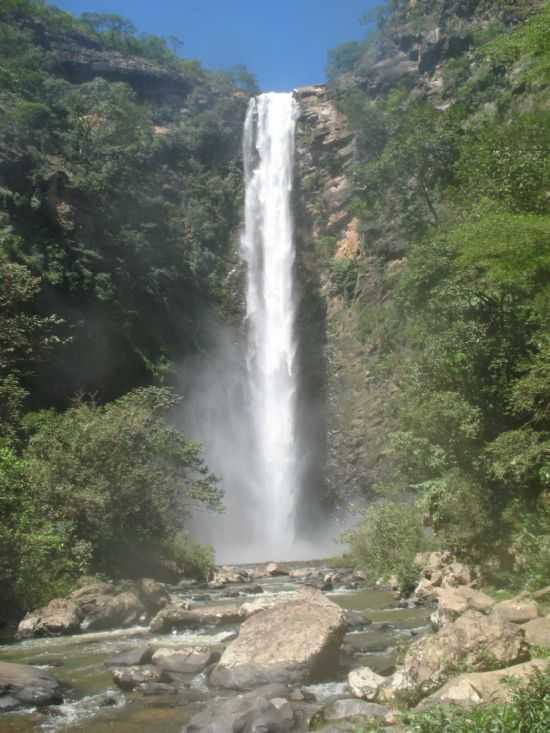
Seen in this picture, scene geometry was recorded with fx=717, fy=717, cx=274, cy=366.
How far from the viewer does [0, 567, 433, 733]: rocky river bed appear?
7.49 meters

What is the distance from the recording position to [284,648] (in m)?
8.65

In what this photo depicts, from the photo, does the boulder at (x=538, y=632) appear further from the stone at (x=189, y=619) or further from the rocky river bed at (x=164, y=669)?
the stone at (x=189, y=619)

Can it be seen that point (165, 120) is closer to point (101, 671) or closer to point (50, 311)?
point (50, 311)

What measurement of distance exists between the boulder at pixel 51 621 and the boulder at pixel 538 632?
29.2 ft

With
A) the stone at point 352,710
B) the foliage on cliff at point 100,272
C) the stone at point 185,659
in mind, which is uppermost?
the foliage on cliff at point 100,272

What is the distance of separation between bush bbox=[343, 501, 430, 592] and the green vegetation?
13.4m

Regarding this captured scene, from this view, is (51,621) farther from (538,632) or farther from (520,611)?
(538,632)

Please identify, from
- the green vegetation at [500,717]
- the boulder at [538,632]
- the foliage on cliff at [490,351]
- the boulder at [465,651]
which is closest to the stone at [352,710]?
the boulder at [465,651]

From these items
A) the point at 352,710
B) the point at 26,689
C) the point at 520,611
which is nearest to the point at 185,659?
the point at 26,689

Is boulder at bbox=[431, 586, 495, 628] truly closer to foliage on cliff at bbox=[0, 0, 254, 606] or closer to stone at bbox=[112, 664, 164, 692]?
stone at bbox=[112, 664, 164, 692]

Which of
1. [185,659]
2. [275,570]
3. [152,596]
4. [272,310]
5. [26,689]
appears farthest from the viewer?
[272,310]

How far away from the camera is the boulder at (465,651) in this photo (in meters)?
6.70

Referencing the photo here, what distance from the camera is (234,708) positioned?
22.7 ft

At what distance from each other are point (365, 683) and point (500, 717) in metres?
3.59
